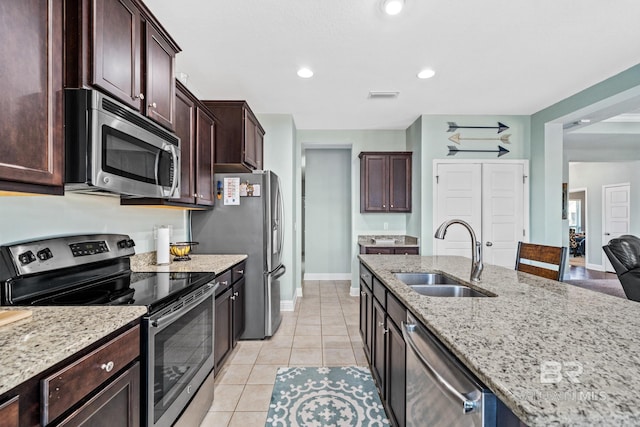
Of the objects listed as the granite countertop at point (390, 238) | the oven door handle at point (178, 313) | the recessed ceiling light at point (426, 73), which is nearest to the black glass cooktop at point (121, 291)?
the oven door handle at point (178, 313)

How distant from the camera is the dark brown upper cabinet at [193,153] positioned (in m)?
2.30

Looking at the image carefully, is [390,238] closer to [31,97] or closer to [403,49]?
[403,49]

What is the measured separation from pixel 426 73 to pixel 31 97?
3.05m

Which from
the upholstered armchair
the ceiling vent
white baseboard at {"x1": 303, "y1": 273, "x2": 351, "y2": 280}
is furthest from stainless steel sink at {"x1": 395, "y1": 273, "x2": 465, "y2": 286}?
white baseboard at {"x1": 303, "y1": 273, "x2": 351, "y2": 280}

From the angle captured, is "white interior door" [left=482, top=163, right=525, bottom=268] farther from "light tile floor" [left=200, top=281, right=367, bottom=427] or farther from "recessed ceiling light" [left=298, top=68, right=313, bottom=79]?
"recessed ceiling light" [left=298, top=68, right=313, bottom=79]

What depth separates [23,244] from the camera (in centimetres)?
134

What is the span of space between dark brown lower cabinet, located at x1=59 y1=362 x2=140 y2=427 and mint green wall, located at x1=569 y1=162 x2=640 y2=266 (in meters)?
9.33

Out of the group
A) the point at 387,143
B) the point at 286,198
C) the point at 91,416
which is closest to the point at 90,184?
the point at 91,416

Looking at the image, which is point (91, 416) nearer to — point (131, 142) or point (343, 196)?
point (131, 142)

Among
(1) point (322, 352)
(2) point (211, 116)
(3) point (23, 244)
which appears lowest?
(1) point (322, 352)

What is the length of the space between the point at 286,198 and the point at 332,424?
2.94 metres

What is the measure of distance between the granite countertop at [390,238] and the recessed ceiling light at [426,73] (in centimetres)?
229

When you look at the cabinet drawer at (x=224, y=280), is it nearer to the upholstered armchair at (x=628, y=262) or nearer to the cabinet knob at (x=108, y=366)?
the cabinet knob at (x=108, y=366)

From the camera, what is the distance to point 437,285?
185cm
